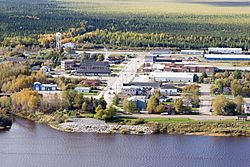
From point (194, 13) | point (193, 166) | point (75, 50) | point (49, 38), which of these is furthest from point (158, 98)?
point (194, 13)

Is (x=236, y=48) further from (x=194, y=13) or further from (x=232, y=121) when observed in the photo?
(x=194, y=13)

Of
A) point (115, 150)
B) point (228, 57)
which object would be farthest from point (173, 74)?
point (115, 150)

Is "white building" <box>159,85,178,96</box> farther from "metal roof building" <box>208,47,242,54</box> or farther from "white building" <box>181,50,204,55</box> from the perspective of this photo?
"metal roof building" <box>208,47,242,54</box>

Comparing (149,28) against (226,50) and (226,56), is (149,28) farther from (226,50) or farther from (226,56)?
(226,56)

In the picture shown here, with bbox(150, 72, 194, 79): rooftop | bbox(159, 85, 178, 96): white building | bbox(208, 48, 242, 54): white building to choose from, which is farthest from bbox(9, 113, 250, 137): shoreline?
bbox(208, 48, 242, 54): white building

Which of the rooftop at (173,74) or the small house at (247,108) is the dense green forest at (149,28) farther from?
the small house at (247,108)

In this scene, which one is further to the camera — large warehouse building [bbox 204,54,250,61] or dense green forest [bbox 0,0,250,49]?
dense green forest [bbox 0,0,250,49]

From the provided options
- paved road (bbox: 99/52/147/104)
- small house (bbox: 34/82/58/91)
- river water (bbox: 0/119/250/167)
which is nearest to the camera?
river water (bbox: 0/119/250/167)
